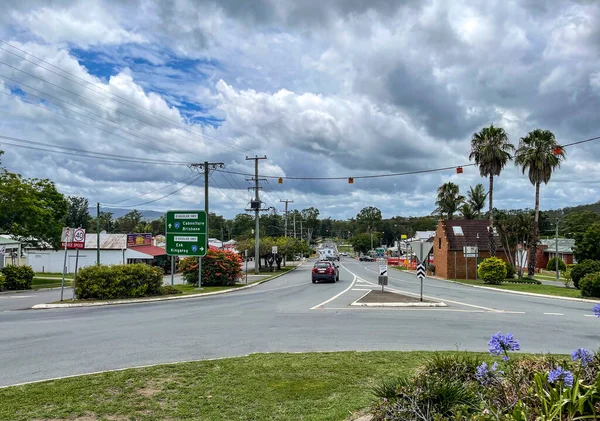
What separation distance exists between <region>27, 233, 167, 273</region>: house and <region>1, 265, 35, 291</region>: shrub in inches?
764

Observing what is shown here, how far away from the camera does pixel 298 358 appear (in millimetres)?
8438

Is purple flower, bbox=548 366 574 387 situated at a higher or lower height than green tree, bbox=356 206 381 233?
lower

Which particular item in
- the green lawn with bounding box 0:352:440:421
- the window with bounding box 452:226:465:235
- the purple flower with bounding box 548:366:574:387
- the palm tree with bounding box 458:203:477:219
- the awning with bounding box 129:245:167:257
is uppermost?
the palm tree with bounding box 458:203:477:219

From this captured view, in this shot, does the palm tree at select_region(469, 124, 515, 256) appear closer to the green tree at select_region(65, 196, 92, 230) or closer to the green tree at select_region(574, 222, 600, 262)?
the green tree at select_region(574, 222, 600, 262)

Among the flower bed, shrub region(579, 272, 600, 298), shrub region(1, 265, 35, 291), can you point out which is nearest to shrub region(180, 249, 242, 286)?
shrub region(1, 265, 35, 291)

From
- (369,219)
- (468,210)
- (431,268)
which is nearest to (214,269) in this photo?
(431,268)

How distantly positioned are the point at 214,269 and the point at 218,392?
85.4ft

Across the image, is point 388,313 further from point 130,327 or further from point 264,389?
point 264,389

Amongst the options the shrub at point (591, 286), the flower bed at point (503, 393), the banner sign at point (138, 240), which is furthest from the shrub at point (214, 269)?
the flower bed at point (503, 393)

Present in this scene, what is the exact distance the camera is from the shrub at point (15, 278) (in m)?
31.8

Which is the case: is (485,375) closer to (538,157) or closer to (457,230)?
(538,157)

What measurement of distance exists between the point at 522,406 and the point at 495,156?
4074 centimetres

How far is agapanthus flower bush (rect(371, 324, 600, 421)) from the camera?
3.84 meters

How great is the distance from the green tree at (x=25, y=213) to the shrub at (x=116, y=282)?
17.0m
